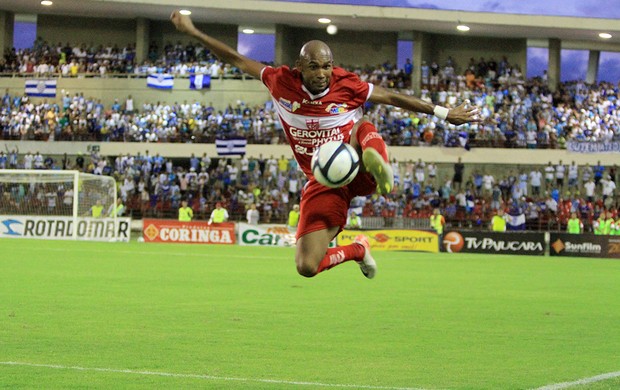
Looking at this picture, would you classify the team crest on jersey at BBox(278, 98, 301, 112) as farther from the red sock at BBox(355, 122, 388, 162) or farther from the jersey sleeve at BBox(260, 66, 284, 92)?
the red sock at BBox(355, 122, 388, 162)

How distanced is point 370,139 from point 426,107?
619 millimetres

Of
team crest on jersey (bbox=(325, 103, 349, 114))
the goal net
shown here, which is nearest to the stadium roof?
the goal net

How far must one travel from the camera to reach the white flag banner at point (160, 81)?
4850 centimetres

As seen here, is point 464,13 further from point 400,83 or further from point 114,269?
point 114,269

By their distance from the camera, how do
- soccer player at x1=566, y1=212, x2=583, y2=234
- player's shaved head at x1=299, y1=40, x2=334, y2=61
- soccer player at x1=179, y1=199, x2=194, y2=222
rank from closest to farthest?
1. player's shaved head at x1=299, y1=40, x2=334, y2=61
2. soccer player at x1=566, y1=212, x2=583, y2=234
3. soccer player at x1=179, y1=199, x2=194, y2=222

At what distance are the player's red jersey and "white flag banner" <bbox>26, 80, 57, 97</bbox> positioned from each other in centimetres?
4149

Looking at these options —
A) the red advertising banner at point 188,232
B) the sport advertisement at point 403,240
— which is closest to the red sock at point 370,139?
the sport advertisement at point 403,240

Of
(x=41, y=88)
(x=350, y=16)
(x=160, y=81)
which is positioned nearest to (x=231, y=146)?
(x=160, y=81)

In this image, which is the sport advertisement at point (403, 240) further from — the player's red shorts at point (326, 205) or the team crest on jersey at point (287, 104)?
the team crest on jersey at point (287, 104)

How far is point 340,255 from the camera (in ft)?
29.9

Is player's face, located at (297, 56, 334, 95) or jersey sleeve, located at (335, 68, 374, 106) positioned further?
jersey sleeve, located at (335, 68, 374, 106)

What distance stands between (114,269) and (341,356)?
1309 centimetres

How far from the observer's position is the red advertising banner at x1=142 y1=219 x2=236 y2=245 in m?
37.3

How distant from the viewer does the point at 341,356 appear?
8.82m
